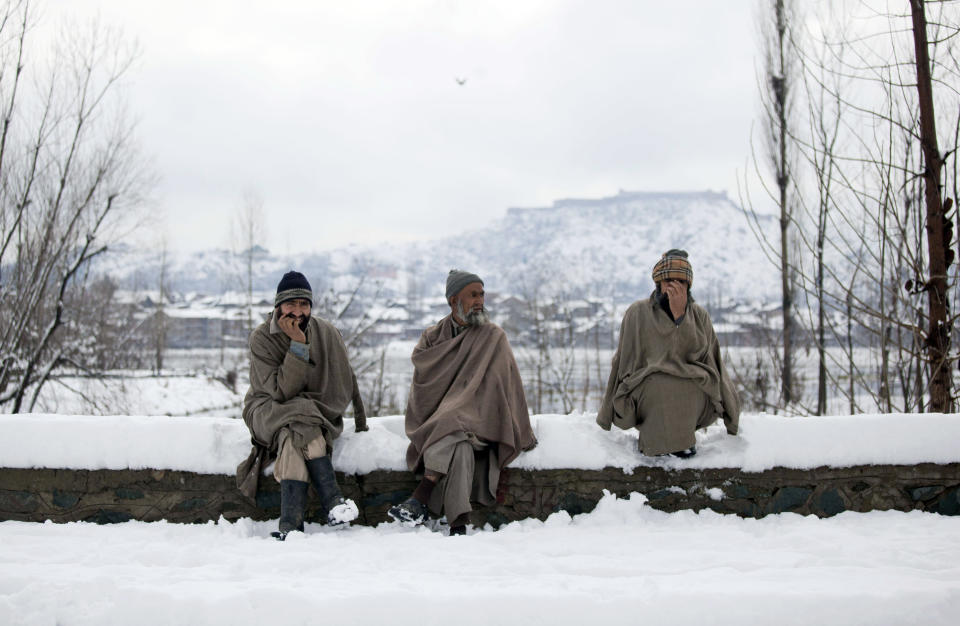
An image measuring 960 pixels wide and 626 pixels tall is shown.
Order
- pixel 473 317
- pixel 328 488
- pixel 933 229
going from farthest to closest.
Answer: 1. pixel 933 229
2. pixel 473 317
3. pixel 328 488

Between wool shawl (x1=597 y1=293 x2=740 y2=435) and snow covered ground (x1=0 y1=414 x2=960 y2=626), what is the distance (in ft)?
0.66

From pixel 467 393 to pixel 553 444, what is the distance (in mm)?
615

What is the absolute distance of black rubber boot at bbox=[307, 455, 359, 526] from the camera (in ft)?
11.4

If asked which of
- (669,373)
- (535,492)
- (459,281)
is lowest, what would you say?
(535,492)

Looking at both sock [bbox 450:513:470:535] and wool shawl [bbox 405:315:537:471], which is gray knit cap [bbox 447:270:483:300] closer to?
wool shawl [bbox 405:315:537:471]

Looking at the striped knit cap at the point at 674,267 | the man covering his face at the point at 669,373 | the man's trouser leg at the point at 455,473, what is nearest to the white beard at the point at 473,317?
the man's trouser leg at the point at 455,473

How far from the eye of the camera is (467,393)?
3746mm

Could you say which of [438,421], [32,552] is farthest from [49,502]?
[438,421]

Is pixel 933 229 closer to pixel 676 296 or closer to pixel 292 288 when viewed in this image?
pixel 676 296

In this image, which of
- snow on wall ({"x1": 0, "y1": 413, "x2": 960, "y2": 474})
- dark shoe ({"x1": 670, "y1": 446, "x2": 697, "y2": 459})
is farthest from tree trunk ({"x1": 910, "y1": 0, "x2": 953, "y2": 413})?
dark shoe ({"x1": 670, "y1": 446, "x2": 697, "y2": 459})

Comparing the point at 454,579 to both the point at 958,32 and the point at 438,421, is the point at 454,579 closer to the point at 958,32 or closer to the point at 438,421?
the point at 438,421

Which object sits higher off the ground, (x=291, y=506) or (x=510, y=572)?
(x=291, y=506)

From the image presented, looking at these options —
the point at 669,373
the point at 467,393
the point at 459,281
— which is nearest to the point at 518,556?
the point at 467,393

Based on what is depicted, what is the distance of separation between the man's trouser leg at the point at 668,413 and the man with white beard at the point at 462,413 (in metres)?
0.67
